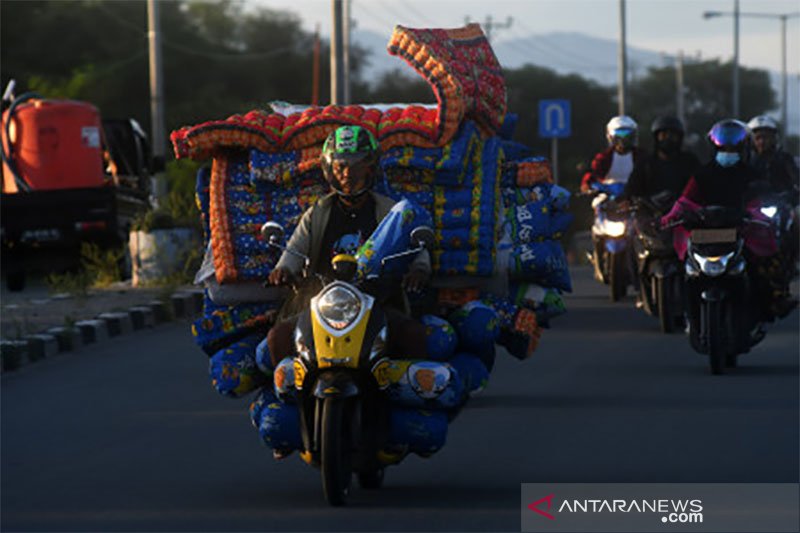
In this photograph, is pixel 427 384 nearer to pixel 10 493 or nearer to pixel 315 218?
pixel 315 218

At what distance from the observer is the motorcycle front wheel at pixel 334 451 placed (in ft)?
29.2

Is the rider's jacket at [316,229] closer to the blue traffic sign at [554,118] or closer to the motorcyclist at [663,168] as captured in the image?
the motorcyclist at [663,168]

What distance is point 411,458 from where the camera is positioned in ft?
35.5

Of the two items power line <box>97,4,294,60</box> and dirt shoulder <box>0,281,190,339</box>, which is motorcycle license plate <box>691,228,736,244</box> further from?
power line <box>97,4,294,60</box>

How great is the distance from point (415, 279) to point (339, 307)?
452 mm

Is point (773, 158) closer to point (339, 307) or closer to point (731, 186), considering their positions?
point (731, 186)

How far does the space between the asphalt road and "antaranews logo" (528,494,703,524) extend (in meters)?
0.17

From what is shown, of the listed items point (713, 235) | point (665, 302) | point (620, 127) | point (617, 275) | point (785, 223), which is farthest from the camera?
point (617, 275)

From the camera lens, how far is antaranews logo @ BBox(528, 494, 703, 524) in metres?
8.85

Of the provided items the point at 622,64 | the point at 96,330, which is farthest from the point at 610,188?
the point at 622,64

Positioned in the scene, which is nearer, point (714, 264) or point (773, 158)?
point (714, 264)

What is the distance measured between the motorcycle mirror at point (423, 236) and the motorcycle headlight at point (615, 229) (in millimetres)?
12463

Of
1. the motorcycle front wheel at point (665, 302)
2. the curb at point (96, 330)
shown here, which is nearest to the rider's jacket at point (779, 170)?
the motorcycle front wheel at point (665, 302)

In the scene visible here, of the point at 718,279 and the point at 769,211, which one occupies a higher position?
the point at 769,211
